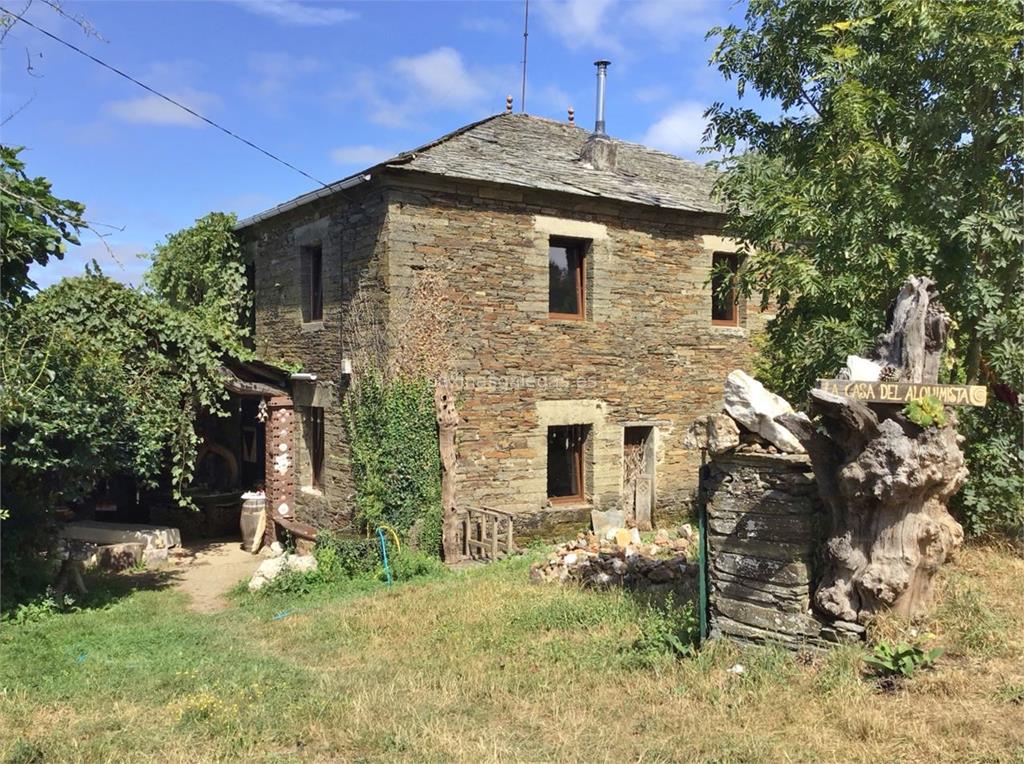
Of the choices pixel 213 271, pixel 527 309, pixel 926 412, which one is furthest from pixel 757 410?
pixel 213 271

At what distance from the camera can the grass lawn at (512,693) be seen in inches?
177

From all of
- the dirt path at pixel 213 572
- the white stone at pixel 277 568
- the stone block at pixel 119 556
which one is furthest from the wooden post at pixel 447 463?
the stone block at pixel 119 556

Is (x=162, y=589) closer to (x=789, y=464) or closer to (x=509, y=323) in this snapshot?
(x=509, y=323)

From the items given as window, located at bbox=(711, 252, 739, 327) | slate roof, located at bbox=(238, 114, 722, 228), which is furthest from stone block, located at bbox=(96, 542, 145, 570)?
window, located at bbox=(711, 252, 739, 327)

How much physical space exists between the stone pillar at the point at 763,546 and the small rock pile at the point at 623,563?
2.30 metres

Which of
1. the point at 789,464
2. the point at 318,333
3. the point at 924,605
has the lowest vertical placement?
the point at 924,605

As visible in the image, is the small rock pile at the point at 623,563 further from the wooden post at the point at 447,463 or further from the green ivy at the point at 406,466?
the green ivy at the point at 406,466

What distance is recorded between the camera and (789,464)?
5.79 meters

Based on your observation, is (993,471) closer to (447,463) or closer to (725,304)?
(447,463)

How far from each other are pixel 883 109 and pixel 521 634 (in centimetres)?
635

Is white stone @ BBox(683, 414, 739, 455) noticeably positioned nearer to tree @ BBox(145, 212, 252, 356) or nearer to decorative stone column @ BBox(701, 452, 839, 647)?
decorative stone column @ BBox(701, 452, 839, 647)

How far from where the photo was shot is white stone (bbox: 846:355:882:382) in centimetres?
579

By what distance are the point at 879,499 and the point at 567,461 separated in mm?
7717

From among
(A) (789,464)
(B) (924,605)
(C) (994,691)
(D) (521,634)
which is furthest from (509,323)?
(C) (994,691)
